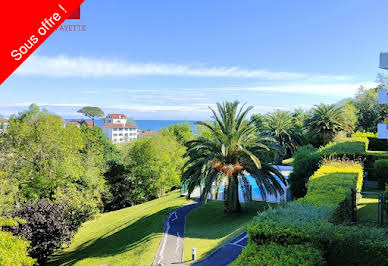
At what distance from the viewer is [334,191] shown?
27.8ft

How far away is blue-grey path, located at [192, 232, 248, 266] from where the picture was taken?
10.0 meters

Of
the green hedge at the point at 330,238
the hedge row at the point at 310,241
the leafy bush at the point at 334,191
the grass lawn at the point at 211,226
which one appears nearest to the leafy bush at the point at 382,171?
the leafy bush at the point at 334,191

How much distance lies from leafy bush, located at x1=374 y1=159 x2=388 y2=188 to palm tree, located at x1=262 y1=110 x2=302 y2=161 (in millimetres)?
18505

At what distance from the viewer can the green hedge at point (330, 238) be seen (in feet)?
17.6

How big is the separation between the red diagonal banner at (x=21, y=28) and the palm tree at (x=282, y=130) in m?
31.9

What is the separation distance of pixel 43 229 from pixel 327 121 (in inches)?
1037

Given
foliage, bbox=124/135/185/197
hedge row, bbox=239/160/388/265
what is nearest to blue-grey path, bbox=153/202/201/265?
hedge row, bbox=239/160/388/265

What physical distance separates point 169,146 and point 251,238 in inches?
1098

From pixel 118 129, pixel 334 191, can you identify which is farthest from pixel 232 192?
pixel 118 129

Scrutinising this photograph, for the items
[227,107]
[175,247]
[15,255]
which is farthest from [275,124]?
[15,255]

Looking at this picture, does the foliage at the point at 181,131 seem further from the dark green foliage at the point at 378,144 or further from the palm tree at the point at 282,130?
the dark green foliage at the point at 378,144

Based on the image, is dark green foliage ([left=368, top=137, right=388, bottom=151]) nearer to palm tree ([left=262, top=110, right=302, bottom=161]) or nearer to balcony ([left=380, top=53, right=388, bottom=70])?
palm tree ([left=262, top=110, right=302, bottom=161])

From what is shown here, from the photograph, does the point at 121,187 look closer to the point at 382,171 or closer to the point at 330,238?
the point at 382,171

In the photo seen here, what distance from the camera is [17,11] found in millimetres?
3572
